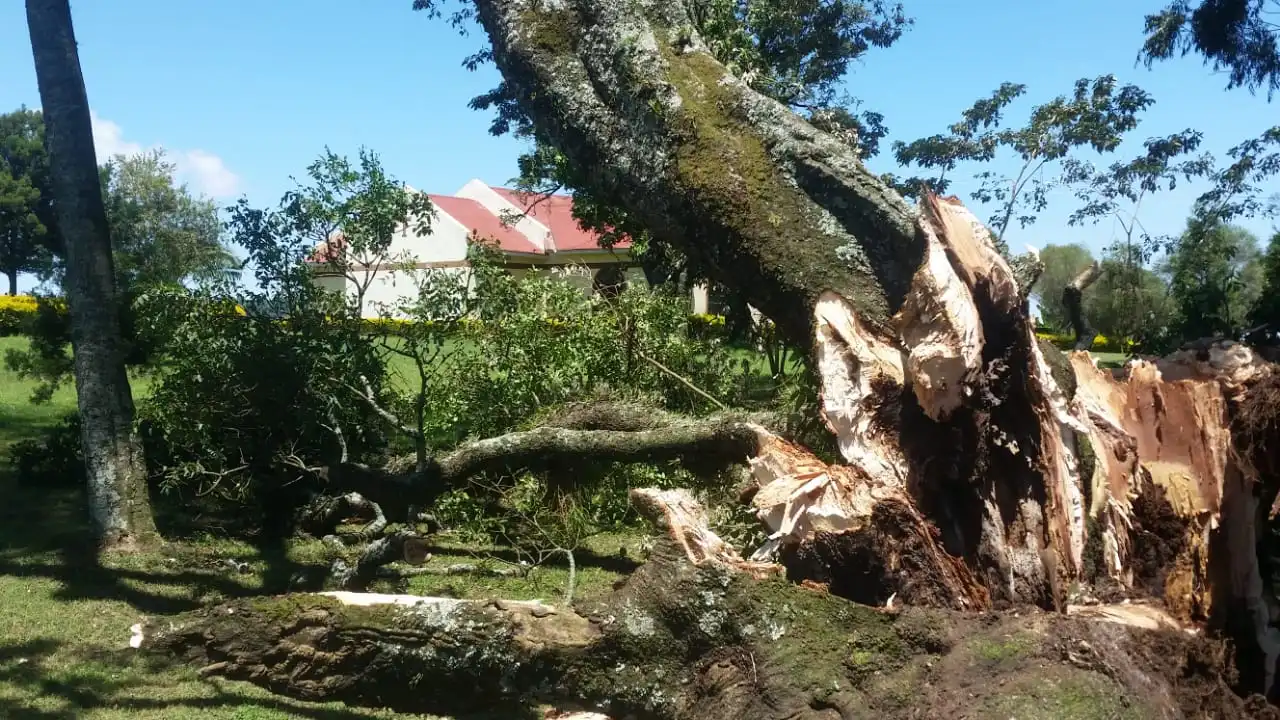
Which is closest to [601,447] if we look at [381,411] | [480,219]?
[381,411]

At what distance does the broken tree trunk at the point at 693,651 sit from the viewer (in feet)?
9.07

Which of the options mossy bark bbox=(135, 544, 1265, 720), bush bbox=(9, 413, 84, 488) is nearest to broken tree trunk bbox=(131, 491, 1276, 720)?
mossy bark bbox=(135, 544, 1265, 720)

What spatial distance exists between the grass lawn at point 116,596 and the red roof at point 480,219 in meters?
25.6

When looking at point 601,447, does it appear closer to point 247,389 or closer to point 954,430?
point 247,389

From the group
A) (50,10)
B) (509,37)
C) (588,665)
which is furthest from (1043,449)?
(50,10)

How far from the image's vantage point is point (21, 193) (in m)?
46.2

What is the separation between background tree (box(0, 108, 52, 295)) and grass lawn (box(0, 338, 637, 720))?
4364cm

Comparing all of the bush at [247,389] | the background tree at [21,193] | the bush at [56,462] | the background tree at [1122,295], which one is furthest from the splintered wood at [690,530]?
the background tree at [21,193]

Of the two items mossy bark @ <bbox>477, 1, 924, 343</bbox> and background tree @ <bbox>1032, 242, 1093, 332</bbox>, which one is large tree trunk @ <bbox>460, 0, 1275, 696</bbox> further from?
background tree @ <bbox>1032, 242, 1093, 332</bbox>

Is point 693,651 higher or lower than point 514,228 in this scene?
lower

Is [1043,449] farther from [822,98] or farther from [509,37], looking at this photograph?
[822,98]

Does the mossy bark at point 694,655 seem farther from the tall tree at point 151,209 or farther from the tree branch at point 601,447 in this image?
the tall tree at point 151,209

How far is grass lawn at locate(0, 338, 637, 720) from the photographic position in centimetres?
457

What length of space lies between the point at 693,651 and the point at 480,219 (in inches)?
1384
